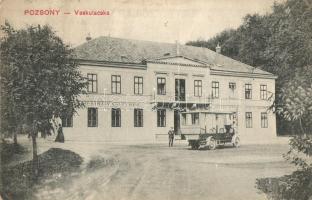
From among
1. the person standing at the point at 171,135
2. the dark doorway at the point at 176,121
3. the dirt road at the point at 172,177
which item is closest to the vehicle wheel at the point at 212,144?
the dark doorway at the point at 176,121

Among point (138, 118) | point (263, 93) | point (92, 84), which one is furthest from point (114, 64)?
point (263, 93)

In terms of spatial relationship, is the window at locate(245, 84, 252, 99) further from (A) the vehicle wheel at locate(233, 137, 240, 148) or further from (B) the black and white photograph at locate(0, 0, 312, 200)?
(A) the vehicle wheel at locate(233, 137, 240, 148)

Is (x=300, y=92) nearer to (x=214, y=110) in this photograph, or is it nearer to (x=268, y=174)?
(x=268, y=174)

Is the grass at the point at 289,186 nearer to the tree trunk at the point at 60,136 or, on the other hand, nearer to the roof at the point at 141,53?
the roof at the point at 141,53

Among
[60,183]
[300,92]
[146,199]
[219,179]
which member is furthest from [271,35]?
[60,183]

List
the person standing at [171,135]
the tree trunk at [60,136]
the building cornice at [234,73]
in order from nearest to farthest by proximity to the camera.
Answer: the tree trunk at [60,136]
the building cornice at [234,73]
the person standing at [171,135]

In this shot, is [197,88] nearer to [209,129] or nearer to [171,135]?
[171,135]
